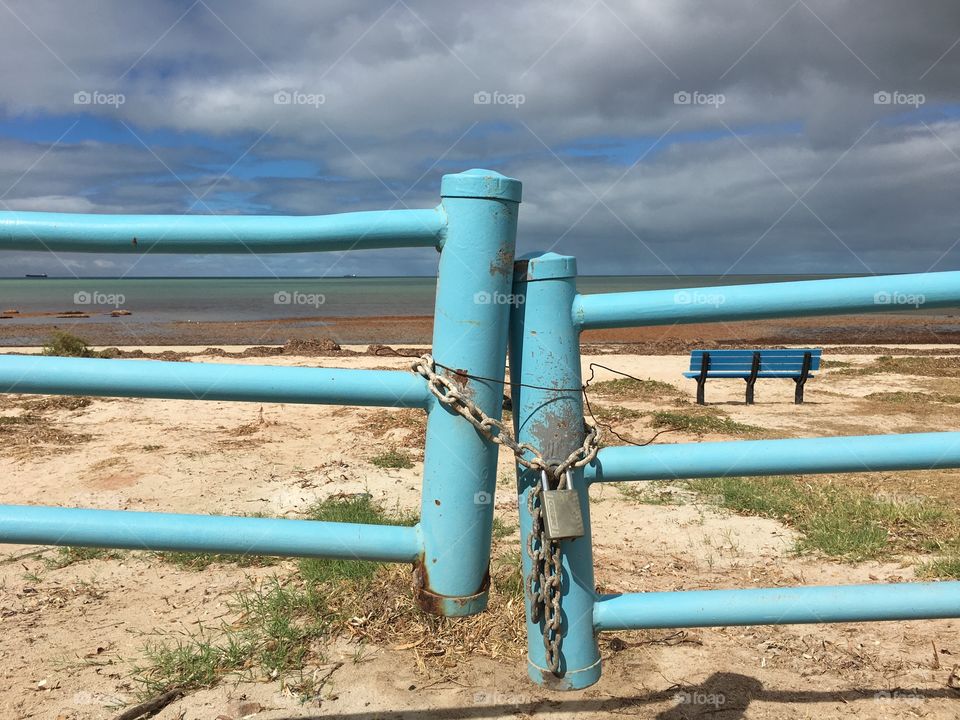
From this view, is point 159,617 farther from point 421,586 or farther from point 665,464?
point 665,464

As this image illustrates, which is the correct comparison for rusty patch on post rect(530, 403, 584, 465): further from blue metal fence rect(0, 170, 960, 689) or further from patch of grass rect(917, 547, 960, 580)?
patch of grass rect(917, 547, 960, 580)

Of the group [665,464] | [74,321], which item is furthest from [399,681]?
[74,321]

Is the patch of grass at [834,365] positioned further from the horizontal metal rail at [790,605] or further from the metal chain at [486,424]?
the metal chain at [486,424]

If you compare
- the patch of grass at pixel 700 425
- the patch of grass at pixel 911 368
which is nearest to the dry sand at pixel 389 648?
the patch of grass at pixel 700 425

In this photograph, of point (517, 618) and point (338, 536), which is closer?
point (338, 536)

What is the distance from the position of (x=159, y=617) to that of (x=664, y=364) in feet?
39.3

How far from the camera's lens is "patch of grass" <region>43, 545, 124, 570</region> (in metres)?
3.27

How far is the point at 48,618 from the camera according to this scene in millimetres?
2777

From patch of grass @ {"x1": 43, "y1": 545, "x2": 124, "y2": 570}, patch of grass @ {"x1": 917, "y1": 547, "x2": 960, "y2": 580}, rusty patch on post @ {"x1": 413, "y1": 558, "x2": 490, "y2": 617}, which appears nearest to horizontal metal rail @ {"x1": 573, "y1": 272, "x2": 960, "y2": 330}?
rusty patch on post @ {"x1": 413, "y1": 558, "x2": 490, "y2": 617}

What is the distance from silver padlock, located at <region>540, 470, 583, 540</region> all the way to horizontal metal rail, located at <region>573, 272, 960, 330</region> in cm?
30

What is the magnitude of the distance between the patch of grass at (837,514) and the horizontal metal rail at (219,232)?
300 centimetres

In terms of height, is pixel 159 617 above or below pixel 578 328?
below

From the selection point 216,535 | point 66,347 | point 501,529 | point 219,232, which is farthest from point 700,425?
point 66,347

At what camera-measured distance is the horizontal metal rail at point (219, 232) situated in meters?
1.27
